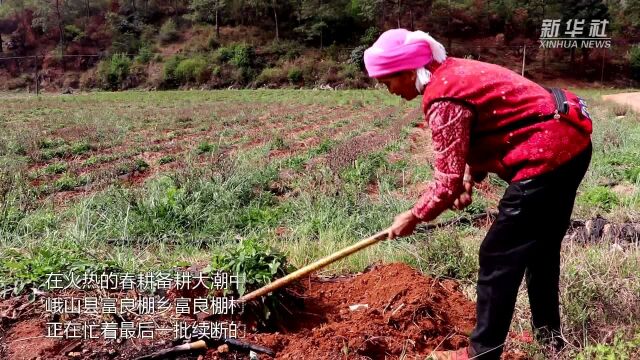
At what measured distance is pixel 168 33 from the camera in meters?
39.5

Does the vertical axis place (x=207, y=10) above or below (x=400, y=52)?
below

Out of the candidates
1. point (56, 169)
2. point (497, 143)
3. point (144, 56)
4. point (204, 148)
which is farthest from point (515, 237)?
point (144, 56)

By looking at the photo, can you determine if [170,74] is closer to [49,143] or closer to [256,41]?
[256,41]

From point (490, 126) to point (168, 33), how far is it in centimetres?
4047

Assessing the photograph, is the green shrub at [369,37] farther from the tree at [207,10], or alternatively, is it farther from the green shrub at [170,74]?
the green shrub at [170,74]

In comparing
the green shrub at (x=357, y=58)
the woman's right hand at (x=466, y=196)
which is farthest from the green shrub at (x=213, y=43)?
the woman's right hand at (x=466, y=196)

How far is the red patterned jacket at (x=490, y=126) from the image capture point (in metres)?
2.03

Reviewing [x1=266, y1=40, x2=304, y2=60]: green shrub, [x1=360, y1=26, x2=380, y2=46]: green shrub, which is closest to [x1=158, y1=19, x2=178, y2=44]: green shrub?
[x1=266, y1=40, x2=304, y2=60]: green shrub

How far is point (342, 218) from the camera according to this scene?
4.98 m

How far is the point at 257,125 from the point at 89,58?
2838 centimetres

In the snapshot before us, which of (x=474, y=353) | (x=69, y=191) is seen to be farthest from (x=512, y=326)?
(x=69, y=191)

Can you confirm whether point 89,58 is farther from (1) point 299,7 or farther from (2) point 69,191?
(2) point 69,191

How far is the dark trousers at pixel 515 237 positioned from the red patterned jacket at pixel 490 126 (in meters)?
0.06

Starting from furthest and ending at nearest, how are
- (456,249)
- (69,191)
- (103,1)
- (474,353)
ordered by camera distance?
(103,1), (69,191), (456,249), (474,353)
